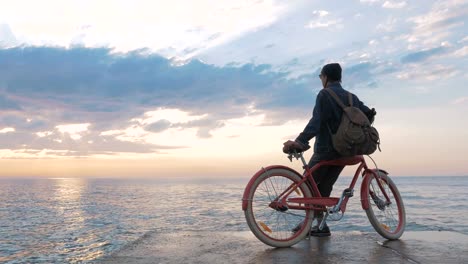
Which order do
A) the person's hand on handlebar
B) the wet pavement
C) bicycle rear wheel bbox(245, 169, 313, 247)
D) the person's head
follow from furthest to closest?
the person's head
the person's hand on handlebar
bicycle rear wheel bbox(245, 169, 313, 247)
the wet pavement

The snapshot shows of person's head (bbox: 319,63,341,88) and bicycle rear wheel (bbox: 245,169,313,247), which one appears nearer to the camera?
bicycle rear wheel (bbox: 245,169,313,247)

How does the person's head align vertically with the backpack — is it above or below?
above

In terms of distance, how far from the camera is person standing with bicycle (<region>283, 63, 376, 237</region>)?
4.74 meters

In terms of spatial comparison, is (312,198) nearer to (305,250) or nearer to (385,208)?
(305,250)

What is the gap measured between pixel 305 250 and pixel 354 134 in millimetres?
1526

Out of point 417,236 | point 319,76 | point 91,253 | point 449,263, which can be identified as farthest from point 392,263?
point 91,253

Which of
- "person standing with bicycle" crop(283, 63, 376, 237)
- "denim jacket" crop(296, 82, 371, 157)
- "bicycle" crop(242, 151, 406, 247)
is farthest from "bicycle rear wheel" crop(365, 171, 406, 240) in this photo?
"denim jacket" crop(296, 82, 371, 157)

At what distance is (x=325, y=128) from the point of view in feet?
16.5

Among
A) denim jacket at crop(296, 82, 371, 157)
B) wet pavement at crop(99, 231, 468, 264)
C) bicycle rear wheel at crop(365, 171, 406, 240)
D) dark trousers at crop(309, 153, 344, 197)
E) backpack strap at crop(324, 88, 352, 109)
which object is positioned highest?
backpack strap at crop(324, 88, 352, 109)

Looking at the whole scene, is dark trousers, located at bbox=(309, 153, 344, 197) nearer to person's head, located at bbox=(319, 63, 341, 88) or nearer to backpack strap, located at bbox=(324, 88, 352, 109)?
backpack strap, located at bbox=(324, 88, 352, 109)

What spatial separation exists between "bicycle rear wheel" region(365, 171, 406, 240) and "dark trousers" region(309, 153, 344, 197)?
0.52 m

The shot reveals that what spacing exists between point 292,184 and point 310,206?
0.37 metres

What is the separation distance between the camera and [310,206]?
189 inches

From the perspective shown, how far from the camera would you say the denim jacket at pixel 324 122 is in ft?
15.6
